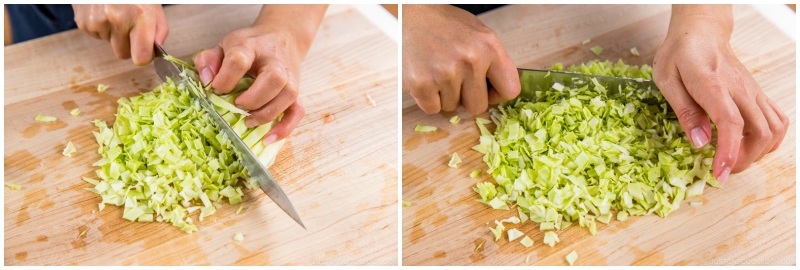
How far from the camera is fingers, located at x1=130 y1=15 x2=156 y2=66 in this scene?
6.98 ft

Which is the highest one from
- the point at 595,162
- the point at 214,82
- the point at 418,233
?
the point at 214,82

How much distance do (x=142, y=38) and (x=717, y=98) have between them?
1767 millimetres

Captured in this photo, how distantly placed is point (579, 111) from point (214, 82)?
3.68 ft

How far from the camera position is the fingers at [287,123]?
2041mm

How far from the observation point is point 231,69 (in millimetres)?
1961

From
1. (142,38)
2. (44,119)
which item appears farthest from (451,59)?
(44,119)

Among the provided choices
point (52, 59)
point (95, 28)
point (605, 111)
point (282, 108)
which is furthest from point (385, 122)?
point (52, 59)

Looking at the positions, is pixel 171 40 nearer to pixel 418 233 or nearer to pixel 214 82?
pixel 214 82

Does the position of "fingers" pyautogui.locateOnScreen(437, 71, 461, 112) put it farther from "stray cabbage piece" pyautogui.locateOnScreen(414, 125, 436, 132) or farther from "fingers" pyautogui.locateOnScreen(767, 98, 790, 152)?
"fingers" pyautogui.locateOnScreen(767, 98, 790, 152)

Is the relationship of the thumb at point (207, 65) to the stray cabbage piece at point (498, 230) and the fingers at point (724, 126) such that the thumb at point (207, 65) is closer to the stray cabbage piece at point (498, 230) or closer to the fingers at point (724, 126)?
the stray cabbage piece at point (498, 230)

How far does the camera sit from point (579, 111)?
2.03 metres

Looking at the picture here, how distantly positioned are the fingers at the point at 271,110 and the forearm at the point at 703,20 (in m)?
1.24

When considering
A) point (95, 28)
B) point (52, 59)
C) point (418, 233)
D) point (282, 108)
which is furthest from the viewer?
point (52, 59)

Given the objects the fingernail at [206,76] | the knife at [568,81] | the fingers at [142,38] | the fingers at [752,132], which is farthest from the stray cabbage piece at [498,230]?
the fingers at [142,38]
